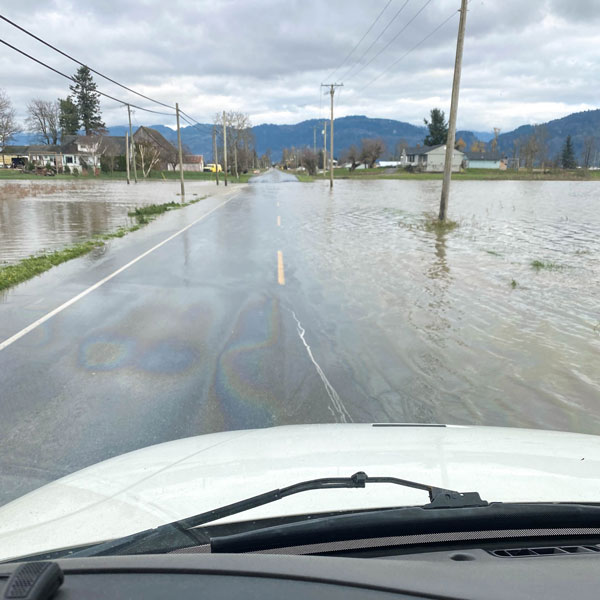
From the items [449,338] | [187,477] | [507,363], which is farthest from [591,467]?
[449,338]

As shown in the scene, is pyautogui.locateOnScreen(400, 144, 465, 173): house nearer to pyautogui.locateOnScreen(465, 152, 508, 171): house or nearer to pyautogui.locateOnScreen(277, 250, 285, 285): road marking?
pyautogui.locateOnScreen(465, 152, 508, 171): house

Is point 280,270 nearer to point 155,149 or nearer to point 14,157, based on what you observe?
point 155,149

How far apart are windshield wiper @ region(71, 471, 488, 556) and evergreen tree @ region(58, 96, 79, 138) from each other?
13510 cm

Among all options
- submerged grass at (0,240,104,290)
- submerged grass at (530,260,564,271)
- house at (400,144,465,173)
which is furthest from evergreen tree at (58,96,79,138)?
submerged grass at (530,260,564,271)

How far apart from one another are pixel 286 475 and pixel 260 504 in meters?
0.36

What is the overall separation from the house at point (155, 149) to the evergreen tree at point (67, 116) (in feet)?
45.7

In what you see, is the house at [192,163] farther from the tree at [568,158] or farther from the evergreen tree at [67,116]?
the tree at [568,158]

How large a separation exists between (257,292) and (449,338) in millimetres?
3797

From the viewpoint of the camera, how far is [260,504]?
83.4 inches

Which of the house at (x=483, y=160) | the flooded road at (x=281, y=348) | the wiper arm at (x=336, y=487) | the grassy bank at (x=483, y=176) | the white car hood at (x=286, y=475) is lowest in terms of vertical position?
the grassy bank at (x=483, y=176)

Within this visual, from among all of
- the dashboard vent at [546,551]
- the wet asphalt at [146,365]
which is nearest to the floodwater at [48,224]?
the wet asphalt at [146,365]

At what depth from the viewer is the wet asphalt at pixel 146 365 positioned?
4.39 metres

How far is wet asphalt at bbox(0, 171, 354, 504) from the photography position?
14.4 feet

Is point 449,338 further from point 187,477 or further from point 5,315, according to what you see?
point 5,315
